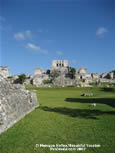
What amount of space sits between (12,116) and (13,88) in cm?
224

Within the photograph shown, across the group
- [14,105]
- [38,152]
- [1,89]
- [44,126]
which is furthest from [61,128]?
[1,89]

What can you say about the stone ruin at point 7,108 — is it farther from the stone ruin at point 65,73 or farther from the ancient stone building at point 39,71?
the ancient stone building at point 39,71

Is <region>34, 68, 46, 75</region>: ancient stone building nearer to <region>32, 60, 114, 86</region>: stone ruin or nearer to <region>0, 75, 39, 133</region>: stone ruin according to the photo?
<region>32, 60, 114, 86</region>: stone ruin

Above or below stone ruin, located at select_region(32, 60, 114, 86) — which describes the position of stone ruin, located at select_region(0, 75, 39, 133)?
below

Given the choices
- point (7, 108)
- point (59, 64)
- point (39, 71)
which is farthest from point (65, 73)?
point (7, 108)

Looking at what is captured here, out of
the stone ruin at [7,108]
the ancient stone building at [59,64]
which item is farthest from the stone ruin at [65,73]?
Result: the stone ruin at [7,108]

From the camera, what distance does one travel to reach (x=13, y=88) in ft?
27.9

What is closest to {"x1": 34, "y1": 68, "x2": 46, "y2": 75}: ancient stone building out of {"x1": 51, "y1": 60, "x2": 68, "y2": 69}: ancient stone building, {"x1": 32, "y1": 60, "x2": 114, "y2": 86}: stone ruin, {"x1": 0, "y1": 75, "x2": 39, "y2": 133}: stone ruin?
{"x1": 32, "y1": 60, "x2": 114, "y2": 86}: stone ruin

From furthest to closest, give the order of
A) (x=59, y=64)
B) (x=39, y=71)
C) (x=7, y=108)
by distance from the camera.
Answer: (x=59, y=64) → (x=39, y=71) → (x=7, y=108)

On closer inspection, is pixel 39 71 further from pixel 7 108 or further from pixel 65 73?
pixel 7 108

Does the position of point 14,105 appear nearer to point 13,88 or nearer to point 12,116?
point 12,116

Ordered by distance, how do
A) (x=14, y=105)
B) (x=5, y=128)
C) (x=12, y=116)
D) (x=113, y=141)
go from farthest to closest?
(x=14, y=105), (x=12, y=116), (x=5, y=128), (x=113, y=141)


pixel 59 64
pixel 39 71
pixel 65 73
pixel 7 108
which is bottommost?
pixel 7 108

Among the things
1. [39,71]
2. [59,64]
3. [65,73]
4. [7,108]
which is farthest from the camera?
[59,64]
